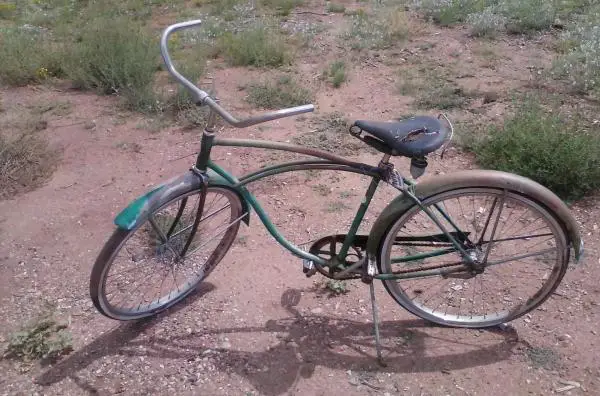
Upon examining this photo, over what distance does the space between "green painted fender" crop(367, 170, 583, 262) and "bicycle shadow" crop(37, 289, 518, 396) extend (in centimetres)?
69

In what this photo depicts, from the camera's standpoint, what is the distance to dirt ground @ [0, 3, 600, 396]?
2588mm

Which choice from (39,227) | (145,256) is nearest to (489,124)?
(145,256)

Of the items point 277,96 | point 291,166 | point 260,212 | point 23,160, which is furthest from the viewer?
point 277,96

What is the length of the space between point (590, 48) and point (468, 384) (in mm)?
4453

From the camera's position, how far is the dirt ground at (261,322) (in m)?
2.59

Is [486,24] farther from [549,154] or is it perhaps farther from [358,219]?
[358,219]

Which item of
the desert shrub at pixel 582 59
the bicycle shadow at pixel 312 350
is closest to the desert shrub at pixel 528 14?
the desert shrub at pixel 582 59

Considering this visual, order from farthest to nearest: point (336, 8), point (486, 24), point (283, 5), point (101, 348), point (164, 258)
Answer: point (283, 5) → point (336, 8) → point (486, 24) → point (164, 258) → point (101, 348)

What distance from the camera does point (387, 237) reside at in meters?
2.53

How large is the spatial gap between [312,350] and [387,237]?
2.38ft

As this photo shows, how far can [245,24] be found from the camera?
714 centimetres

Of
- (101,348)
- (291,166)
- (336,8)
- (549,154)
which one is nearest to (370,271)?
(291,166)

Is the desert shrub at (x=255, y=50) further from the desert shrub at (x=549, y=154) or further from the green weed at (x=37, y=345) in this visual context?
the green weed at (x=37, y=345)

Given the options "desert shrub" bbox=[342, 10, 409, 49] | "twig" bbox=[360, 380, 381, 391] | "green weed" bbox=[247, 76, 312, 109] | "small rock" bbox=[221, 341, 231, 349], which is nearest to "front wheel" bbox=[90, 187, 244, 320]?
"small rock" bbox=[221, 341, 231, 349]
